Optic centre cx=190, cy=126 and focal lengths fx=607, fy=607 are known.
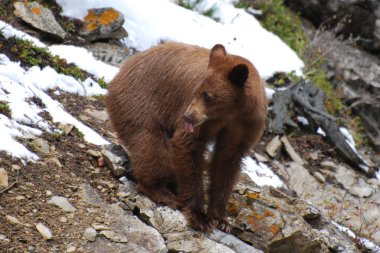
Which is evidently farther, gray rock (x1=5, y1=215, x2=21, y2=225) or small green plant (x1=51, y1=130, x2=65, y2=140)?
small green plant (x1=51, y1=130, x2=65, y2=140)

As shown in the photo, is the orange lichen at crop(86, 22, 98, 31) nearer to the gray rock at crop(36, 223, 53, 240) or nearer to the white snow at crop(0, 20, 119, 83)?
the white snow at crop(0, 20, 119, 83)

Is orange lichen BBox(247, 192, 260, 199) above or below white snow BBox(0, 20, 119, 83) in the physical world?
above

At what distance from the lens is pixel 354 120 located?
1263 centimetres

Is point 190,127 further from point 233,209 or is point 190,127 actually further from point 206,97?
point 233,209

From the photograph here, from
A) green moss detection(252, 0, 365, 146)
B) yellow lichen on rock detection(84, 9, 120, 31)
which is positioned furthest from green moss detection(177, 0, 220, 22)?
yellow lichen on rock detection(84, 9, 120, 31)

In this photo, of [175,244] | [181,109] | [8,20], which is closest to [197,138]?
[181,109]

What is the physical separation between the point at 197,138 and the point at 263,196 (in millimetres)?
1545

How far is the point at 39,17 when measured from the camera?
32.0ft

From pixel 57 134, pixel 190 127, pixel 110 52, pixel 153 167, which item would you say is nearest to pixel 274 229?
pixel 153 167

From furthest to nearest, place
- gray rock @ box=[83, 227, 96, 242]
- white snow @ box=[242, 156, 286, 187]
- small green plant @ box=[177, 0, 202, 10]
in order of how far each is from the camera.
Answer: small green plant @ box=[177, 0, 202, 10]
white snow @ box=[242, 156, 286, 187]
gray rock @ box=[83, 227, 96, 242]

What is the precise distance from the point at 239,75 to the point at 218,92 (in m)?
0.24

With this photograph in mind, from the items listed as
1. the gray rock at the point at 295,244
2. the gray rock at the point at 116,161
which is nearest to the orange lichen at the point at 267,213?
the gray rock at the point at 295,244

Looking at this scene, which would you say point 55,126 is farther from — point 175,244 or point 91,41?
point 91,41

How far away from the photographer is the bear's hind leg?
19.9 ft
